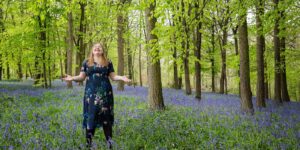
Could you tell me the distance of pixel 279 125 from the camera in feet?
25.7

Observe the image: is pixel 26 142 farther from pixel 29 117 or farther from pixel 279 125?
pixel 279 125

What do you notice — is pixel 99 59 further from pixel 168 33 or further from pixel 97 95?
pixel 168 33

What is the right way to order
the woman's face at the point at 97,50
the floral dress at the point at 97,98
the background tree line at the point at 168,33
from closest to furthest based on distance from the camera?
1. the floral dress at the point at 97,98
2. the woman's face at the point at 97,50
3. the background tree line at the point at 168,33

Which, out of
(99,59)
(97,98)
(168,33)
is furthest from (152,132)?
(168,33)

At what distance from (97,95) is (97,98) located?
0.06 meters

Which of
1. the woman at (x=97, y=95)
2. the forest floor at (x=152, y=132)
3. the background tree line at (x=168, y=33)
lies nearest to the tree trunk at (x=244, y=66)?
the background tree line at (x=168, y=33)

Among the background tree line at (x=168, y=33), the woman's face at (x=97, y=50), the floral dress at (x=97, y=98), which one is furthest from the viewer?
the background tree line at (x=168, y=33)

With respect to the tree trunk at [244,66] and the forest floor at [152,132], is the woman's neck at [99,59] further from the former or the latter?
the tree trunk at [244,66]

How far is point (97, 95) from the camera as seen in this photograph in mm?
5680

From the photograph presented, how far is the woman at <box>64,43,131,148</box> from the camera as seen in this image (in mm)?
5660

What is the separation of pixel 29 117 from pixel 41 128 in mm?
1860

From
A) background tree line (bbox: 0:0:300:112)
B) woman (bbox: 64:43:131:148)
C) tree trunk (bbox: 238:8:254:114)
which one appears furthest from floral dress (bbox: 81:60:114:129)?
tree trunk (bbox: 238:8:254:114)

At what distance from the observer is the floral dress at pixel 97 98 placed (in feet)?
18.5

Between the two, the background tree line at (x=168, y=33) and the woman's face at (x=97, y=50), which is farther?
the background tree line at (x=168, y=33)
